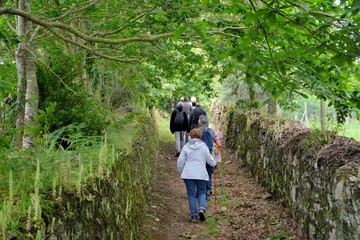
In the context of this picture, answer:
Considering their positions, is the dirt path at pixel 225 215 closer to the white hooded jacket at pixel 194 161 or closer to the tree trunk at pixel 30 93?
the white hooded jacket at pixel 194 161

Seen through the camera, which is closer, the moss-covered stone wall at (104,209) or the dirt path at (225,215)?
the moss-covered stone wall at (104,209)

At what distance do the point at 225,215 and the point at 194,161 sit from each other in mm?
1575

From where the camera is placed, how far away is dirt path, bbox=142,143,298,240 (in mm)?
7449

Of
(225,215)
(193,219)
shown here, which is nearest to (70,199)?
(193,219)

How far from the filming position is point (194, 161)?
805 cm

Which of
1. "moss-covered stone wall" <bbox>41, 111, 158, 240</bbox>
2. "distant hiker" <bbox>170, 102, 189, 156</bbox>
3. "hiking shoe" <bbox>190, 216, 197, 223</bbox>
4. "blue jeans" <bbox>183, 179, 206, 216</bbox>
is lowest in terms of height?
"hiking shoe" <bbox>190, 216, 197, 223</bbox>

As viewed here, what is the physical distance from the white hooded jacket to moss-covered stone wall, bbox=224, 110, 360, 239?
5.67 feet

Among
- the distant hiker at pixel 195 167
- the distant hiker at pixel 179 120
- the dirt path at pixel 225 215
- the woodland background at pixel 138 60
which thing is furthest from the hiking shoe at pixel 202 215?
the distant hiker at pixel 179 120

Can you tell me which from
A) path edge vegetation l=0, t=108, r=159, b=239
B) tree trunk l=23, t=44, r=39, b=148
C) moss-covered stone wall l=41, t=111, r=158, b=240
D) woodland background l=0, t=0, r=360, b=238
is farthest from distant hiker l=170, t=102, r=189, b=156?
path edge vegetation l=0, t=108, r=159, b=239

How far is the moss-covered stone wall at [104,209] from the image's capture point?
10.5 ft

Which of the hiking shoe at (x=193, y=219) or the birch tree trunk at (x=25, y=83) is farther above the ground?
the birch tree trunk at (x=25, y=83)

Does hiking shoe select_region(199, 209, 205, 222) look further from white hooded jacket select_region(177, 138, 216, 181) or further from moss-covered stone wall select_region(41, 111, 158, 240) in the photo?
moss-covered stone wall select_region(41, 111, 158, 240)

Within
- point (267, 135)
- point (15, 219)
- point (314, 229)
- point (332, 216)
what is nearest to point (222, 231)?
point (314, 229)

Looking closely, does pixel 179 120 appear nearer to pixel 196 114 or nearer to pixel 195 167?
pixel 196 114
